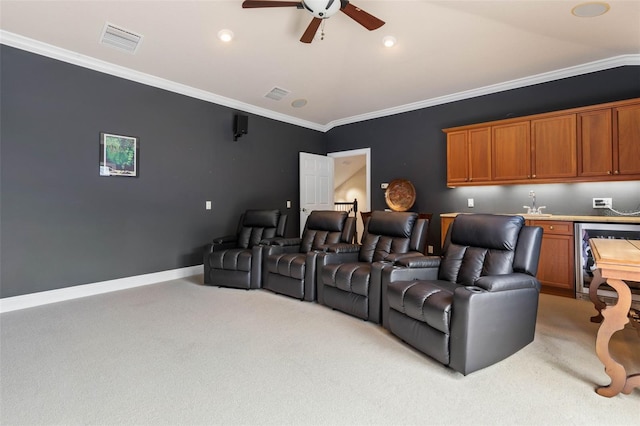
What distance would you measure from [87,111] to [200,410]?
3842 mm

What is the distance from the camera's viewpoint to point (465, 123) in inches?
201

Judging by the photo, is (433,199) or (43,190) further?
(433,199)

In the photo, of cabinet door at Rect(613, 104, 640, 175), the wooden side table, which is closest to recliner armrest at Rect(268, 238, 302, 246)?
the wooden side table

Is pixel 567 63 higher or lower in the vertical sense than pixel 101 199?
higher

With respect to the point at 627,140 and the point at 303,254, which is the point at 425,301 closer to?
the point at 303,254

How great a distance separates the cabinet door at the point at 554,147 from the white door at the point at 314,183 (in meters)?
3.87

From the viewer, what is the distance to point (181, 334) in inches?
107

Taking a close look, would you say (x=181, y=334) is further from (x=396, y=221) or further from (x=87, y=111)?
(x=87, y=111)

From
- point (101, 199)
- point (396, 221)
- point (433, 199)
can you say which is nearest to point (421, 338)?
point (396, 221)

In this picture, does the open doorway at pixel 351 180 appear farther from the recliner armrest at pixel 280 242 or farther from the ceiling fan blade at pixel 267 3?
the ceiling fan blade at pixel 267 3

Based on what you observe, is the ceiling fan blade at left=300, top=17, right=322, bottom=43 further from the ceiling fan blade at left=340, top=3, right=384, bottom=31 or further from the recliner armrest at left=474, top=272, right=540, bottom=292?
the recliner armrest at left=474, top=272, right=540, bottom=292

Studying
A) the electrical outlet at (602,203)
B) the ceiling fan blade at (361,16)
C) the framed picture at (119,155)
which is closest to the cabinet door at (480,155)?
the electrical outlet at (602,203)

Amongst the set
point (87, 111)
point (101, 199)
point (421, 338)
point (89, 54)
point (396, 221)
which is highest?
point (89, 54)

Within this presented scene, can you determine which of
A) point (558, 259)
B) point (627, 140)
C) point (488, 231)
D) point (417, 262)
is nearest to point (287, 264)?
point (417, 262)
